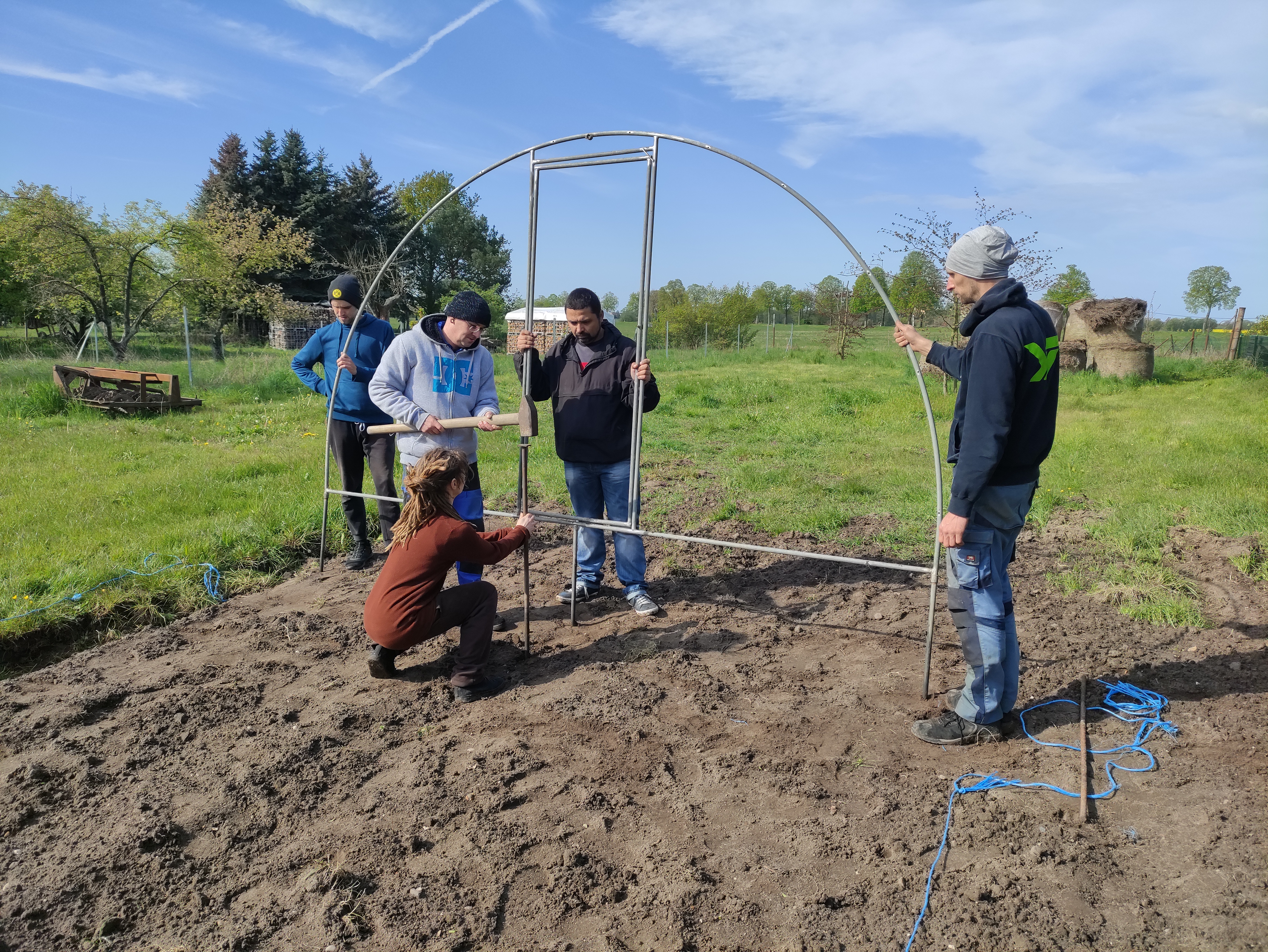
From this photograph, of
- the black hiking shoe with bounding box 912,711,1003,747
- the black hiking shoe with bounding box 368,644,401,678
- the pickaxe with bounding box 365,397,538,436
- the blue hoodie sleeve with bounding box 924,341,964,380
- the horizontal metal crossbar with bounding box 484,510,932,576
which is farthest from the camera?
the pickaxe with bounding box 365,397,538,436

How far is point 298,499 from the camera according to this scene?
23.9ft

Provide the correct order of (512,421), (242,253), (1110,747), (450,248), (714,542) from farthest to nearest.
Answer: (450,248) < (242,253) < (512,421) < (714,542) < (1110,747)

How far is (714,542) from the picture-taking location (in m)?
4.34

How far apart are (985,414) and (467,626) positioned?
263cm

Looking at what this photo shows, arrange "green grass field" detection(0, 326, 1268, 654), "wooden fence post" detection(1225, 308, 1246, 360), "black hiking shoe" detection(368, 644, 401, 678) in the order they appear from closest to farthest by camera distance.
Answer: "black hiking shoe" detection(368, 644, 401, 678) → "green grass field" detection(0, 326, 1268, 654) → "wooden fence post" detection(1225, 308, 1246, 360)

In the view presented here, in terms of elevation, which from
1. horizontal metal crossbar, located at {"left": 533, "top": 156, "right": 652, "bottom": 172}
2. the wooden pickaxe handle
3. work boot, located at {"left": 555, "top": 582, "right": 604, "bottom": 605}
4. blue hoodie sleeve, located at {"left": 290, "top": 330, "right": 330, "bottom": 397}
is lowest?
work boot, located at {"left": 555, "top": 582, "right": 604, "bottom": 605}

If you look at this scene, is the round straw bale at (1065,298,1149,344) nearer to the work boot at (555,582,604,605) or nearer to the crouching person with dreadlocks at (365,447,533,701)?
the work boot at (555,582,604,605)

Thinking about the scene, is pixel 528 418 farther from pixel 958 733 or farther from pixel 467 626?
pixel 958 733

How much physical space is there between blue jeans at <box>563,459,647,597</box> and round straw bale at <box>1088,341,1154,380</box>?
15.2 metres

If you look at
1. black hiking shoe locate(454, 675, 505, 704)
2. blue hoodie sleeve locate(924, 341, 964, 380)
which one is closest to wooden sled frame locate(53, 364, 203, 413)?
black hiking shoe locate(454, 675, 505, 704)

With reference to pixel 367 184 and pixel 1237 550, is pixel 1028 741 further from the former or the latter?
pixel 367 184

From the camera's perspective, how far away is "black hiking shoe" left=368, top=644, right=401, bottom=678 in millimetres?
4094

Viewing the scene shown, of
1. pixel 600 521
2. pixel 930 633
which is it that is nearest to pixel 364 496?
pixel 600 521

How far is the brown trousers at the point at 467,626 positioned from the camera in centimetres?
401
